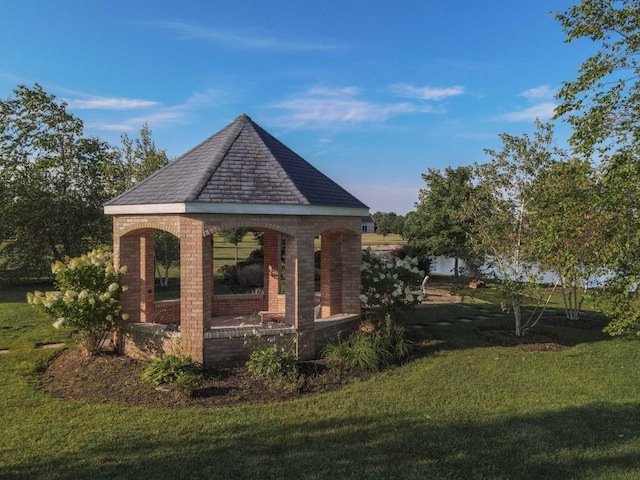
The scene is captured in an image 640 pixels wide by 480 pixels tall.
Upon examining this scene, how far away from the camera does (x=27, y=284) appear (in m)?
22.6

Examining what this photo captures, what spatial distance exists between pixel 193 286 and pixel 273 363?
212cm

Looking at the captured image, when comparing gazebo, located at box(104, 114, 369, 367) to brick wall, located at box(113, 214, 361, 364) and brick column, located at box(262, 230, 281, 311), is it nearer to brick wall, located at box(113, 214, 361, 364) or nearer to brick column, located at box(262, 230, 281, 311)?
brick wall, located at box(113, 214, 361, 364)

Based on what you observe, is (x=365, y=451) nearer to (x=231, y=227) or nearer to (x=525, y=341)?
(x=231, y=227)

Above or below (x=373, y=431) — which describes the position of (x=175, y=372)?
above

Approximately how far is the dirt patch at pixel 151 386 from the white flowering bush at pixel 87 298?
76 centimetres

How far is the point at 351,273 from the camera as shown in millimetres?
10742

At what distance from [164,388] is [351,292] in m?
4.82

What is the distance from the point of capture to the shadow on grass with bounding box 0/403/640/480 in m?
5.05

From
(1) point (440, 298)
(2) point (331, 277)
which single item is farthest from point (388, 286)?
(1) point (440, 298)

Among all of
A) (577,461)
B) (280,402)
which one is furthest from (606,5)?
(280,402)

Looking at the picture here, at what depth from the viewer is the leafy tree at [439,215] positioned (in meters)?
25.9

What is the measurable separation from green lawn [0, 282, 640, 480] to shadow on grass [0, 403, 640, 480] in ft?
0.06

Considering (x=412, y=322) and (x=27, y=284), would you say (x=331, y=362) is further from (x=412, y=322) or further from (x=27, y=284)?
(x=27, y=284)

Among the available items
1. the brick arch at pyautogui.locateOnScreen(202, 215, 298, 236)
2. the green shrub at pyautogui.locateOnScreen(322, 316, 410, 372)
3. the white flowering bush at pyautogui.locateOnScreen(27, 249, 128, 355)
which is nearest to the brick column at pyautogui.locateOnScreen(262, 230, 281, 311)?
the green shrub at pyautogui.locateOnScreen(322, 316, 410, 372)
